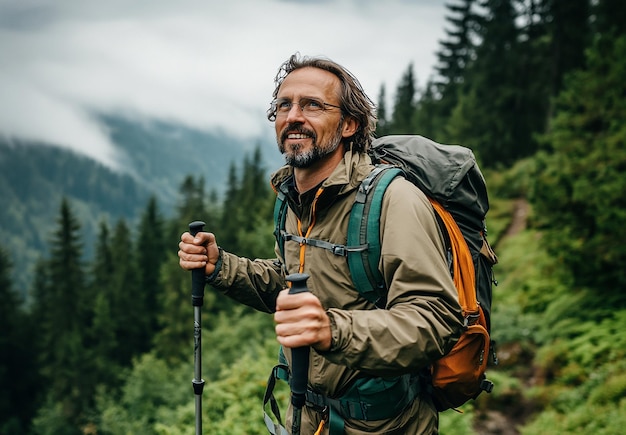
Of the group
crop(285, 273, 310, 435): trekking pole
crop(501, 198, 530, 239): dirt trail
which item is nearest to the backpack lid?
crop(285, 273, 310, 435): trekking pole

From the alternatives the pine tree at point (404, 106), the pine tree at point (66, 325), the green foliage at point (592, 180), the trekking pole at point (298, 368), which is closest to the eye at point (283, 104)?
the trekking pole at point (298, 368)

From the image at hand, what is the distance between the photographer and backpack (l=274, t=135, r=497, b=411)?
2.33 metres

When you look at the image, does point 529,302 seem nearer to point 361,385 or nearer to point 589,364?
point 589,364

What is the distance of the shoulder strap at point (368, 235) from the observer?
7.50 ft

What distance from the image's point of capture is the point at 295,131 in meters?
2.72

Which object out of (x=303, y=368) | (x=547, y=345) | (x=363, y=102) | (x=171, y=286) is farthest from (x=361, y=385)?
(x=171, y=286)

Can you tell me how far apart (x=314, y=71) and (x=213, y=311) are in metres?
40.1

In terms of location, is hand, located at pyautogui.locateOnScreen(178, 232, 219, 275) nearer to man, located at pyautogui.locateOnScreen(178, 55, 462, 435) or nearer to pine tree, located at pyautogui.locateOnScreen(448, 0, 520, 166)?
man, located at pyautogui.locateOnScreen(178, 55, 462, 435)

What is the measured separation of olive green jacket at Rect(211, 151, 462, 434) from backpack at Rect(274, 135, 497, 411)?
0.30ft

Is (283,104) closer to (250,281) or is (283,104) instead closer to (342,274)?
(342,274)

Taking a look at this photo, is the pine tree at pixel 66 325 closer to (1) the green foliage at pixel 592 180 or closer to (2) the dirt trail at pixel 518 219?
(2) the dirt trail at pixel 518 219

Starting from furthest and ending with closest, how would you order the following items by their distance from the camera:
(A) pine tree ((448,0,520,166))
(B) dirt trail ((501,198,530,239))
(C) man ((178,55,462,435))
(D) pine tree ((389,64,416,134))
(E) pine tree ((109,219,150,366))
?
(D) pine tree ((389,64,416,134)) → (E) pine tree ((109,219,150,366)) → (A) pine tree ((448,0,520,166)) → (B) dirt trail ((501,198,530,239)) → (C) man ((178,55,462,435))

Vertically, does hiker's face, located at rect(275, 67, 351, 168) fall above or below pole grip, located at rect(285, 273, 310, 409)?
above

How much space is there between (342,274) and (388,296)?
39cm
